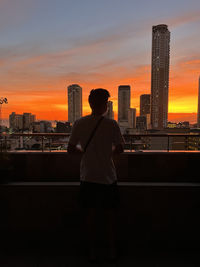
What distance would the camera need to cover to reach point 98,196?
1.63m

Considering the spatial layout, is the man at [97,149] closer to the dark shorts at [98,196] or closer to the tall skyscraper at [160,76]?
the dark shorts at [98,196]

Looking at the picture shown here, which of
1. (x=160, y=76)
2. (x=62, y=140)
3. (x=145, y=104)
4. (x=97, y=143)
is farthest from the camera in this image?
(x=145, y=104)

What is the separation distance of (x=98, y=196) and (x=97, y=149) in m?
0.43

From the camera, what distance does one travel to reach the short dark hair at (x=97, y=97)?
1.61 meters

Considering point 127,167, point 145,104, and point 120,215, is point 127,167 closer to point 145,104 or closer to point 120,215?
point 120,215

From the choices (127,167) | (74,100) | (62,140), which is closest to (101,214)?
(127,167)

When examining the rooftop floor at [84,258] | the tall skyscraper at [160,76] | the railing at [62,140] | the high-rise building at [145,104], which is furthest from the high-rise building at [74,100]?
the high-rise building at [145,104]

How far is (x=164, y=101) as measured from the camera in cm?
13175

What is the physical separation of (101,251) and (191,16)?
306 inches

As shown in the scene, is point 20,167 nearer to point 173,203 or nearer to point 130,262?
point 130,262

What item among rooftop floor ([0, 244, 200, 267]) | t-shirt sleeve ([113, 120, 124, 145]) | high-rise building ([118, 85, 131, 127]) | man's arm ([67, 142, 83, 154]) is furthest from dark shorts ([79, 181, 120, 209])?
high-rise building ([118, 85, 131, 127])

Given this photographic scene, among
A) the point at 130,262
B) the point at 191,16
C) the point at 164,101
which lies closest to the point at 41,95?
the point at 191,16

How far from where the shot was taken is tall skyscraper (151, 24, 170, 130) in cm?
13225

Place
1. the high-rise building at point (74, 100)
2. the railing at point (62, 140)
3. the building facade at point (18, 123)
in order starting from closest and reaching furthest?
the railing at point (62, 140) < the building facade at point (18, 123) < the high-rise building at point (74, 100)
